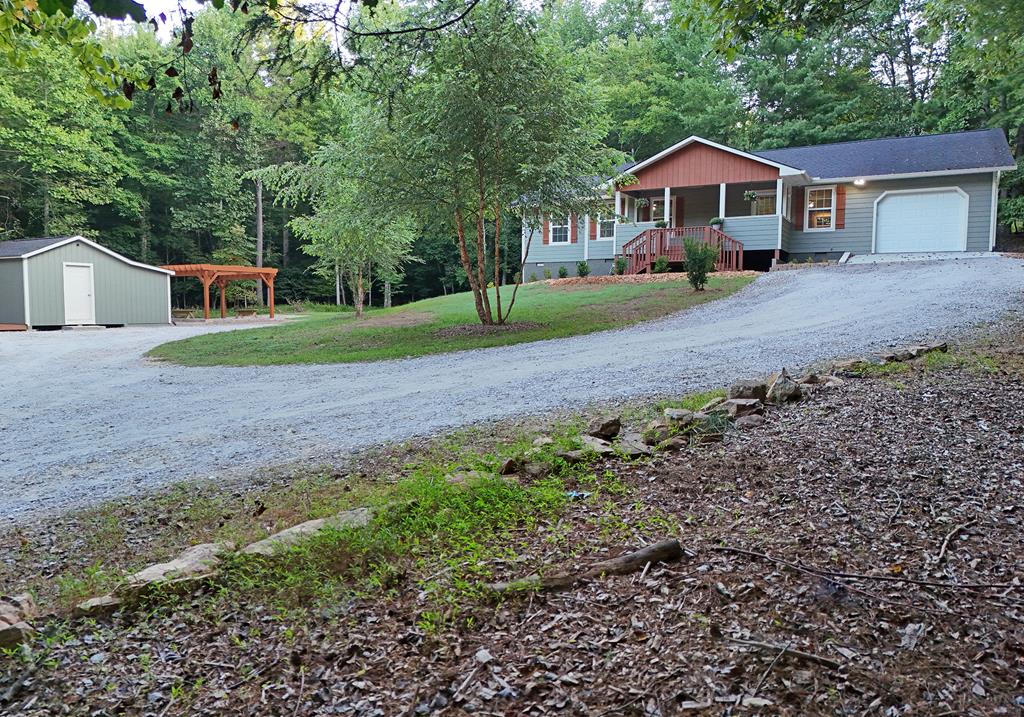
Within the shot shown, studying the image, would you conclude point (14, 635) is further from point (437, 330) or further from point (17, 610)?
point (437, 330)

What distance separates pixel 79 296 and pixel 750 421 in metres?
21.5

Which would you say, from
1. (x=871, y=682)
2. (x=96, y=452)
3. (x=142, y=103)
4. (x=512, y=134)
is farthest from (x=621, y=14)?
(x=871, y=682)

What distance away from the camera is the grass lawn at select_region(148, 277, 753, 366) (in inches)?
428

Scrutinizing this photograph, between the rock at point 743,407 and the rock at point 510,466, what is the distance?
1.49m

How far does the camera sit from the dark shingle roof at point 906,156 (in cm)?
1858

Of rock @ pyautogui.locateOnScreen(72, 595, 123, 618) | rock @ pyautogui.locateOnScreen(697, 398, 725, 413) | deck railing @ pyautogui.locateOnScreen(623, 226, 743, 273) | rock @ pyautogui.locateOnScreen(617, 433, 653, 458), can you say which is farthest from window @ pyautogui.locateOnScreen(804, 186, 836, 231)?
rock @ pyautogui.locateOnScreen(72, 595, 123, 618)

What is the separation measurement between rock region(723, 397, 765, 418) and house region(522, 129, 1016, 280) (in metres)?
14.2

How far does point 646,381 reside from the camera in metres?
6.41

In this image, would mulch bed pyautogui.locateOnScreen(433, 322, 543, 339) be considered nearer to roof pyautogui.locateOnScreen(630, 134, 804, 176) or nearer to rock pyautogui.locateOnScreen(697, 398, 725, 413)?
rock pyautogui.locateOnScreen(697, 398, 725, 413)

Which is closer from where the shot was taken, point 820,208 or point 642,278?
point 642,278

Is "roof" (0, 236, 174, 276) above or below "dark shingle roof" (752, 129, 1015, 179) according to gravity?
below

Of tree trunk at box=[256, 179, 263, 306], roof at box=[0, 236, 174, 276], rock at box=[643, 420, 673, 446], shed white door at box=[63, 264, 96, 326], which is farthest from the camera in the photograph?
tree trunk at box=[256, 179, 263, 306]

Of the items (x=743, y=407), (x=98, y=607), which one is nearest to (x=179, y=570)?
(x=98, y=607)

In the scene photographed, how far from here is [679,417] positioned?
4.22 m
